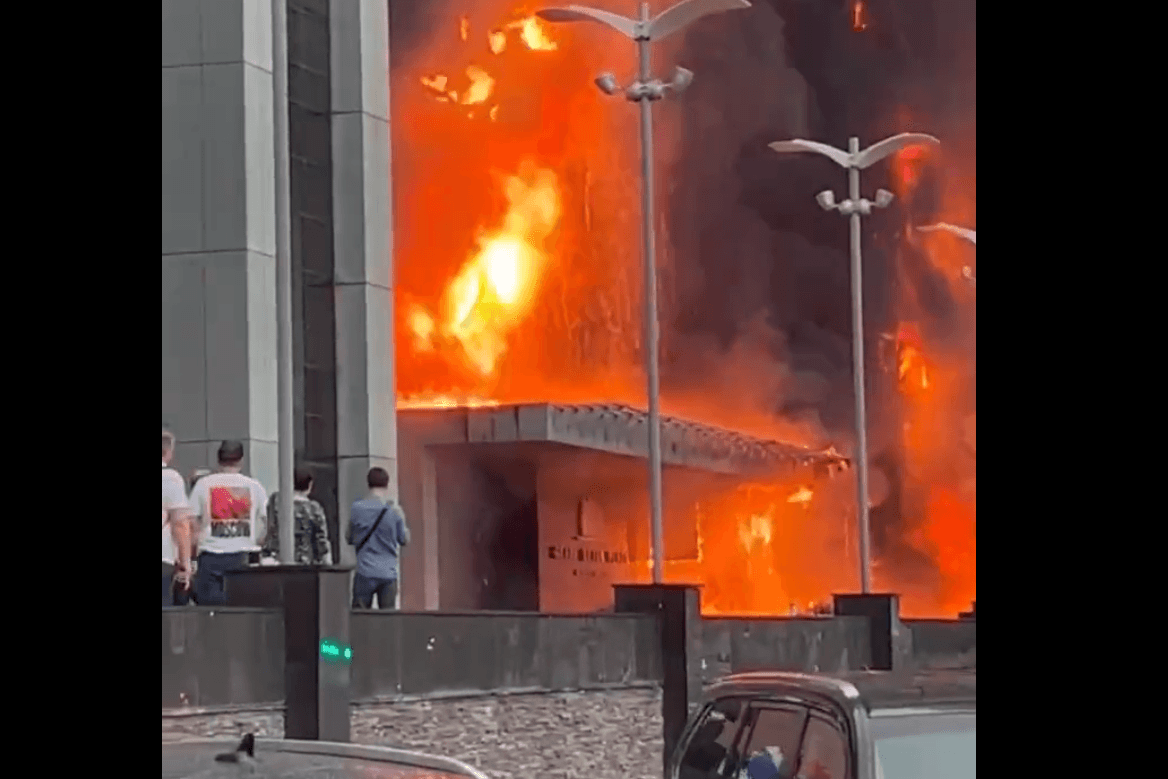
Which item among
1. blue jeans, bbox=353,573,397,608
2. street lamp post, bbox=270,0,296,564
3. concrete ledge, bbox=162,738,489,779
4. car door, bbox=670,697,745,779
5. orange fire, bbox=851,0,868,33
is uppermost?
orange fire, bbox=851,0,868,33

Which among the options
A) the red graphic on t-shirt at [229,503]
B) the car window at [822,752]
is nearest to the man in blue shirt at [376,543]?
the red graphic on t-shirt at [229,503]

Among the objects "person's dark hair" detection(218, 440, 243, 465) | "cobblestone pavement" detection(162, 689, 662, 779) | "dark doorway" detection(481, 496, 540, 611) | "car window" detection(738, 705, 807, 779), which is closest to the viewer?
"car window" detection(738, 705, 807, 779)

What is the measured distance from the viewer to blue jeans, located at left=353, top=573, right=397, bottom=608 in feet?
58.3

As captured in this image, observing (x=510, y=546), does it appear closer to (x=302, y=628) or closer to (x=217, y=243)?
(x=217, y=243)

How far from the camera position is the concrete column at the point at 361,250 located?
2945 centimetres

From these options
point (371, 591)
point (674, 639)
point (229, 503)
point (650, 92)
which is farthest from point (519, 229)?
point (229, 503)

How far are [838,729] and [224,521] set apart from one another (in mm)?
8385

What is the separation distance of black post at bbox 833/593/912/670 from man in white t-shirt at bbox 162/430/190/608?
13.7 meters

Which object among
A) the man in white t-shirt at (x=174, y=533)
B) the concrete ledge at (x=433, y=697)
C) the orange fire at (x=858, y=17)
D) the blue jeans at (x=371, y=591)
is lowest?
the concrete ledge at (x=433, y=697)

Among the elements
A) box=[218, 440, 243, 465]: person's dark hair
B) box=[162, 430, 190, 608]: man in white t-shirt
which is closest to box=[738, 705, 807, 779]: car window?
box=[162, 430, 190, 608]: man in white t-shirt

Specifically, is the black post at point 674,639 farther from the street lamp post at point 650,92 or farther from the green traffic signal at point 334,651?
the green traffic signal at point 334,651

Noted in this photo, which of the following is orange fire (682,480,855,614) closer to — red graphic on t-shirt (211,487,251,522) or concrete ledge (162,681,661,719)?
concrete ledge (162,681,661,719)
